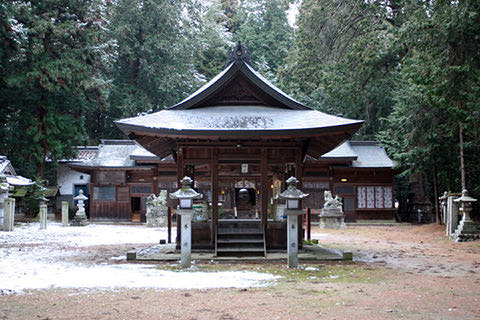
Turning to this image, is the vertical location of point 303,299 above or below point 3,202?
below

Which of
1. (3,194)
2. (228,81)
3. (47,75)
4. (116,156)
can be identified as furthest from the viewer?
(116,156)

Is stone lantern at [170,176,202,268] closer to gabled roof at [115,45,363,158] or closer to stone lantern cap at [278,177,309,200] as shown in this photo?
gabled roof at [115,45,363,158]

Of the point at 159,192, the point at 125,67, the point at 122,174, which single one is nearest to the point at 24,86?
the point at 122,174

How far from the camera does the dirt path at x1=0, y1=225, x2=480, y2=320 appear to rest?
Answer: 7.12 meters

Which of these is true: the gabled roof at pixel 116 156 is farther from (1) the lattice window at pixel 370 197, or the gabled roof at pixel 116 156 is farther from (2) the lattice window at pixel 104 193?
(1) the lattice window at pixel 370 197

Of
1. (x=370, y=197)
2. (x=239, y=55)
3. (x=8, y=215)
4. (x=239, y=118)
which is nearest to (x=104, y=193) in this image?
(x=8, y=215)

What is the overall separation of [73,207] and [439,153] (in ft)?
80.0

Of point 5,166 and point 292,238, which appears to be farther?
point 5,166

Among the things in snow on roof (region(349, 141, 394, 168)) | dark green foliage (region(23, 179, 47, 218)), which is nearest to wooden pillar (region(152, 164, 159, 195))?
dark green foliage (region(23, 179, 47, 218))

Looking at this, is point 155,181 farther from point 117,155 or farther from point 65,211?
point 65,211

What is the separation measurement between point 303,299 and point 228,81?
330 inches

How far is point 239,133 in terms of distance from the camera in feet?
42.4

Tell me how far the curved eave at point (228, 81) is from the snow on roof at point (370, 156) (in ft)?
60.7

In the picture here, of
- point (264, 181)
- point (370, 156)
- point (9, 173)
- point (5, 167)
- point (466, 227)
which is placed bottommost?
point (466, 227)
